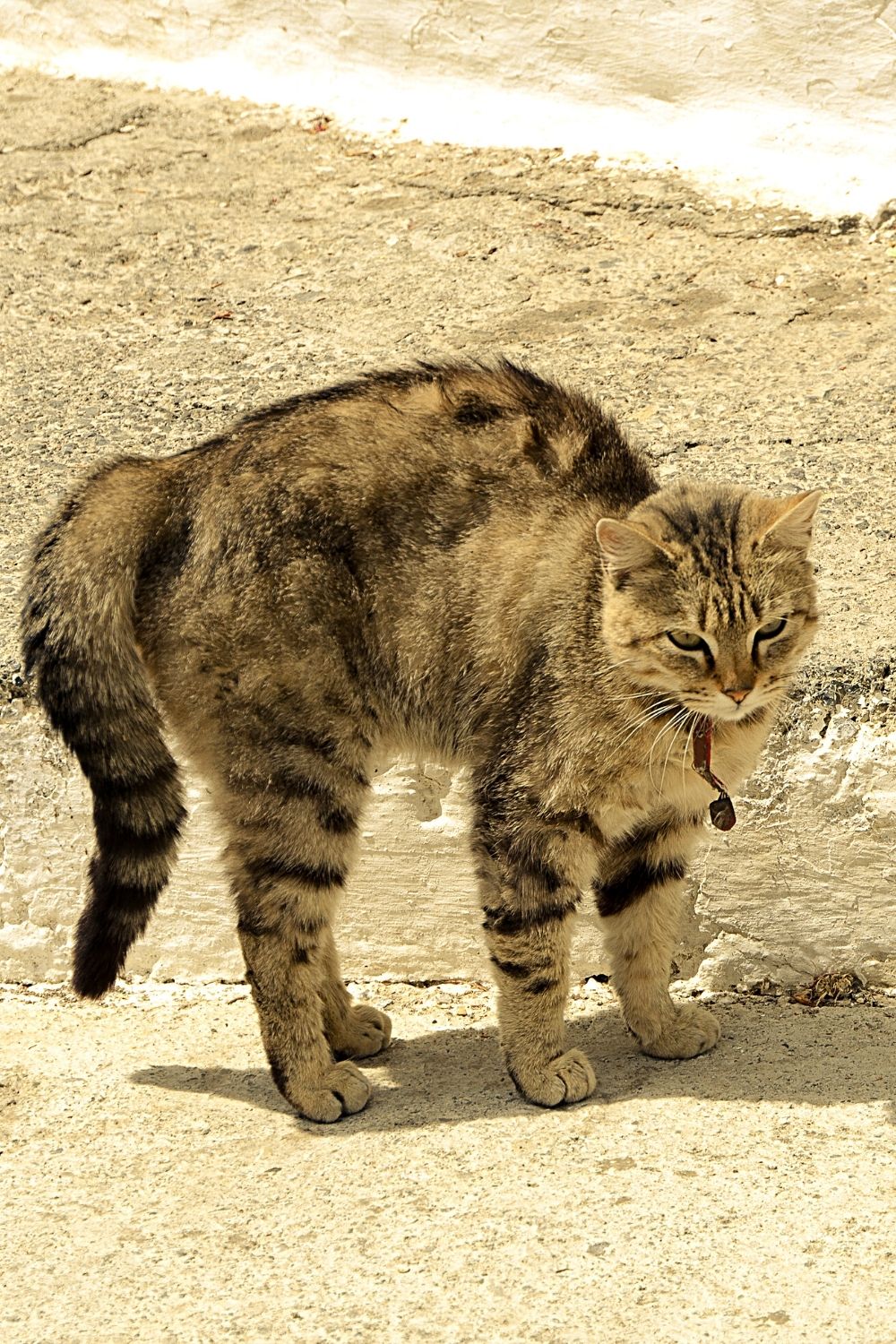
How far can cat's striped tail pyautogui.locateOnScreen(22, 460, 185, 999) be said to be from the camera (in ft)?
12.8

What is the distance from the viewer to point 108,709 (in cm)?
391

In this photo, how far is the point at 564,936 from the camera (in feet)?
12.9

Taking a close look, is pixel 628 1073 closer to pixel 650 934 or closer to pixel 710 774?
pixel 650 934

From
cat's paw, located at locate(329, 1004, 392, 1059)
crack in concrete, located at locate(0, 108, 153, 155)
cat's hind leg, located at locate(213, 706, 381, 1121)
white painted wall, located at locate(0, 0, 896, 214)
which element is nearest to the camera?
cat's hind leg, located at locate(213, 706, 381, 1121)

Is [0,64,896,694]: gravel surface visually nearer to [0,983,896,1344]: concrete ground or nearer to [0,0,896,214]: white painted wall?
[0,0,896,214]: white painted wall

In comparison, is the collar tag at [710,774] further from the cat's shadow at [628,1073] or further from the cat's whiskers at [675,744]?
the cat's shadow at [628,1073]

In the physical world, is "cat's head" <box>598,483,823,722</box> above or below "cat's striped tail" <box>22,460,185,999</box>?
above

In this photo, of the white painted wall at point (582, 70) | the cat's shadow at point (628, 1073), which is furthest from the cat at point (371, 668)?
the white painted wall at point (582, 70)

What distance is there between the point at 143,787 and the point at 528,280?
3.51 meters

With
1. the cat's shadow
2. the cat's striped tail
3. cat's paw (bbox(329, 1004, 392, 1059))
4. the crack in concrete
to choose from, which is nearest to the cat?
the cat's striped tail

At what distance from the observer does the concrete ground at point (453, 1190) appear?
3.25 metres

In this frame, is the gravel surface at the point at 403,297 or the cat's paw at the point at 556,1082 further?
the gravel surface at the point at 403,297

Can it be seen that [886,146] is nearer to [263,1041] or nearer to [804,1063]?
[804,1063]

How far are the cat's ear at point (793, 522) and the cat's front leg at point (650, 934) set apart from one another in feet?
2.67
